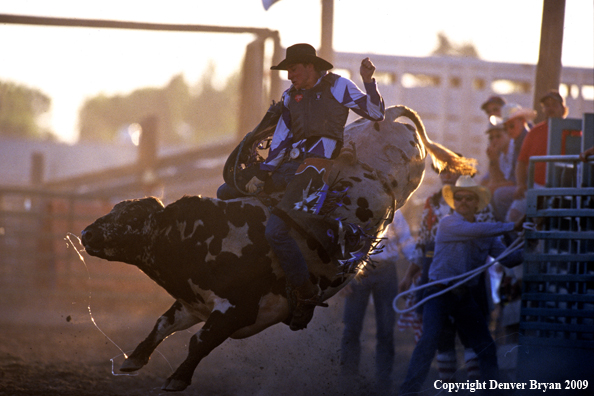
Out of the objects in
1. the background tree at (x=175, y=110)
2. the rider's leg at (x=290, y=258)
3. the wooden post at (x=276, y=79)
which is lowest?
the rider's leg at (x=290, y=258)

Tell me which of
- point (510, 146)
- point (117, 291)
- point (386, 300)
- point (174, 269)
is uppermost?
point (510, 146)

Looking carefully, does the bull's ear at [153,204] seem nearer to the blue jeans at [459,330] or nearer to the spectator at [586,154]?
the blue jeans at [459,330]

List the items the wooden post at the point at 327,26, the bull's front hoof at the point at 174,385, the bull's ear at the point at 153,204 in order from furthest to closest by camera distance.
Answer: the wooden post at the point at 327,26 < the bull's ear at the point at 153,204 < the bull's front hoof at the point at 174,385

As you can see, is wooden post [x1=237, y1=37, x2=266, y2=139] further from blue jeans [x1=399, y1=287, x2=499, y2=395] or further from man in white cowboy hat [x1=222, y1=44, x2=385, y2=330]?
man in white cowboy hat [x1=222, y1=44, x2=385, y2=330]

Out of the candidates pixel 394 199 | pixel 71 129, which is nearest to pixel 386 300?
pixel 394 199

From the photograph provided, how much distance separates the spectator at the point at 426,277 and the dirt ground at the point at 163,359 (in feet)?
1.66

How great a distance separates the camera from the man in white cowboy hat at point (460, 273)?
6117 millimetres

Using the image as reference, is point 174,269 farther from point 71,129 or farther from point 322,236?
point 71,129

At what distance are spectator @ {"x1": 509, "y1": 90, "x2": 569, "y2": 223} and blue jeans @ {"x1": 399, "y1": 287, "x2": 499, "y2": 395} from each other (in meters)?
1.64

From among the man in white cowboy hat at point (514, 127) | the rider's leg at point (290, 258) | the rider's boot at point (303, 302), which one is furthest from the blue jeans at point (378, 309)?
the rider's leg at point (290, 258)

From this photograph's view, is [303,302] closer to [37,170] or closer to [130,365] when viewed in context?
[130,365]

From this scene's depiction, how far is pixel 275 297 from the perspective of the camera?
5125 mm

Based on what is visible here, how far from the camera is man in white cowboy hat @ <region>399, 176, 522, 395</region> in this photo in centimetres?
612

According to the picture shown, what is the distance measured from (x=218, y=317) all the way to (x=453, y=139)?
11.0 metres
